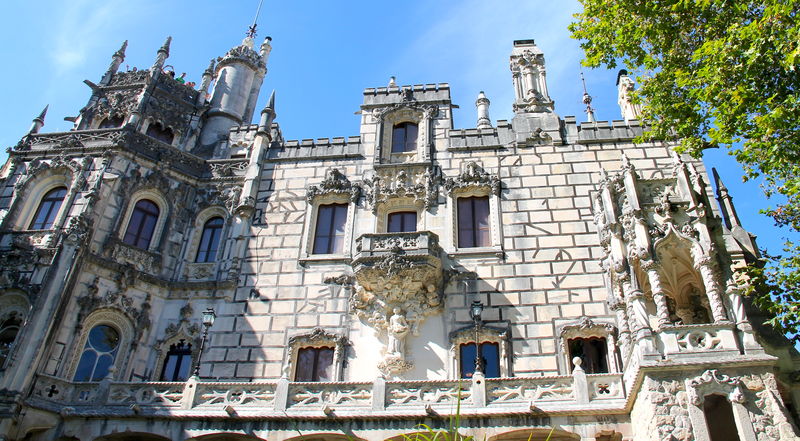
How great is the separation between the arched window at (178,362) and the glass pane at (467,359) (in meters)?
7.73

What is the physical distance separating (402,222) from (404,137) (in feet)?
11.9

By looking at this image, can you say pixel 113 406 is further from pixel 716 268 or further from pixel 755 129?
pixel 755 129

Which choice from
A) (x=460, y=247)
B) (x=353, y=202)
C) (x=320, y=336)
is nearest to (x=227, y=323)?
(x=320, y=336)

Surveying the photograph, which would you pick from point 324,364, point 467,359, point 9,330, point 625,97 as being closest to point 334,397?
point 324,364

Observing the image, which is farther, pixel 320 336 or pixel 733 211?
pixel 733 211

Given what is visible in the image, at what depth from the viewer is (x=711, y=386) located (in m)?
13.3

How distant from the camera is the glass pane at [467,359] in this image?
1798 centimetres

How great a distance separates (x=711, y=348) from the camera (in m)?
13.9

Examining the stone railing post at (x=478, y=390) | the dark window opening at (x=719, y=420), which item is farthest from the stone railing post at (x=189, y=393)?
the dark window opening at (x=719, y=420)

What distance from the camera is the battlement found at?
78.5 feet

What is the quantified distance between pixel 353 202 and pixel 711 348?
11.6 meters

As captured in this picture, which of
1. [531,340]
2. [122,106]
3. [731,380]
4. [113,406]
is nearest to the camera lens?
[731,380]

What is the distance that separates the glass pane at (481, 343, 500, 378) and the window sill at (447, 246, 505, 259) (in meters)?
2.80

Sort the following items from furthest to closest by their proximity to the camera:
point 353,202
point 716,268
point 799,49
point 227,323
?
point 353,202 < point 227,323 < point 716,268 < point 799,49
